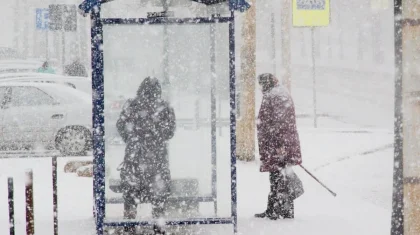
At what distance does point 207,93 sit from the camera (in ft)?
26.3

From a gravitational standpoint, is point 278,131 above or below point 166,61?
below

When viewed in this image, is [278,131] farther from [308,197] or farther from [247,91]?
[247,91]

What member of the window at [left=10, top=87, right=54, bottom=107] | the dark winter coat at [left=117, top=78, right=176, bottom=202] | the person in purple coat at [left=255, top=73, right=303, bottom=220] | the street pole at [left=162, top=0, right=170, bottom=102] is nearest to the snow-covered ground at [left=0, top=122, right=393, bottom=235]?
the person in purple coat at [left=255, top=73, right=303, bottom=220]

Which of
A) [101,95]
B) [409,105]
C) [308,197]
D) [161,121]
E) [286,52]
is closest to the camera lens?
[409,105]

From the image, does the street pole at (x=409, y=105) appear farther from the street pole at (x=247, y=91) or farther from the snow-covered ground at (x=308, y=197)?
the street pole at (x=247, y=91)

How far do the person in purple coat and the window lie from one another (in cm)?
614

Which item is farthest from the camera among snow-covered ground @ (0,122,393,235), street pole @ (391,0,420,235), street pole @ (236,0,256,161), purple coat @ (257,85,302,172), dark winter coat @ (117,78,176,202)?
street pole @ (236,0,256,161)

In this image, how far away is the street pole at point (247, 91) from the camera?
479 inches

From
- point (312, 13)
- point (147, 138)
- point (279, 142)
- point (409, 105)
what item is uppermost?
point (312, 13)

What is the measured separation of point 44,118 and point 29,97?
21.6 inches

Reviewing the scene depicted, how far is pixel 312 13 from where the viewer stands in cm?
1742

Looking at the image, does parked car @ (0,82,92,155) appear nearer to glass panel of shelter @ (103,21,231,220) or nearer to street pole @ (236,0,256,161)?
street pole @ (236,0,256,161)

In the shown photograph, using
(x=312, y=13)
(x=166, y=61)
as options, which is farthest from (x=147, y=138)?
(x=312, y=13)

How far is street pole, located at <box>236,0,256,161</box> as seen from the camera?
39.9ft
